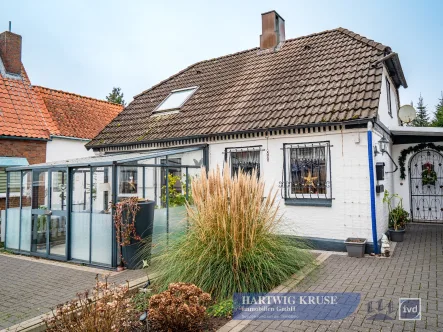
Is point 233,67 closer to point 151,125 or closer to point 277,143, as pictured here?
point 151,125

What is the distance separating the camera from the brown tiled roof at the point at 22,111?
1177 centimetres

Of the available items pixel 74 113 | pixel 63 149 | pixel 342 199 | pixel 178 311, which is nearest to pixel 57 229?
pixel 178 311

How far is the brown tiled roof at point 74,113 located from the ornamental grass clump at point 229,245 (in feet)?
33.4

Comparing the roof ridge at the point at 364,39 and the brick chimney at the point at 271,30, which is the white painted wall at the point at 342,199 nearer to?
the roof ridge at the point at 364,39

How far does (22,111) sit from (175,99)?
6.00 metres

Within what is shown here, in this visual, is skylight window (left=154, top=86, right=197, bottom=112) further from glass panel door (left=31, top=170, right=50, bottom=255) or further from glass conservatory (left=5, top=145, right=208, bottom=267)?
glass panel door (left=31, top=170, right=50, bottom=255)

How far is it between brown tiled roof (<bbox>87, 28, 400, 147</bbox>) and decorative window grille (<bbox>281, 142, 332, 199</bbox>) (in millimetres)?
714

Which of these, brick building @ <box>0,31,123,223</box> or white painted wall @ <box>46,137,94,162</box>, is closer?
brick building @ <box>0,31,123,223</box>

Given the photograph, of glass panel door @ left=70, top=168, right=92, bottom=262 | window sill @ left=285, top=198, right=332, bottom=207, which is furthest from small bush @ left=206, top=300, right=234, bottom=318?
window sill @ left=285, top=198, right=332, bottom=207

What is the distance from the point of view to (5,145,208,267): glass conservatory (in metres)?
7.01

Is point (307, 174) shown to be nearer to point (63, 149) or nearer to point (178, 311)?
point (178, 311)

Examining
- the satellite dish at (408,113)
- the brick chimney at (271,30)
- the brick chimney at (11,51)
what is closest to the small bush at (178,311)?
the satellite dish at (408,113)

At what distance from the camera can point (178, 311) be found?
11.6 feet

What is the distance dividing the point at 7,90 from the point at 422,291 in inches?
582
